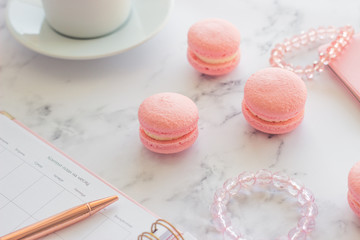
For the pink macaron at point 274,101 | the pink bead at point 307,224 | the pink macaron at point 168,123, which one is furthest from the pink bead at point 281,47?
the pink bead at point 307,224

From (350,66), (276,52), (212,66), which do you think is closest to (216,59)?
(212,66)

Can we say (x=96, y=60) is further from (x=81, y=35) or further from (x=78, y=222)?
(x=78, y=222)

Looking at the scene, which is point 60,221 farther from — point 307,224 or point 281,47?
point 281,47

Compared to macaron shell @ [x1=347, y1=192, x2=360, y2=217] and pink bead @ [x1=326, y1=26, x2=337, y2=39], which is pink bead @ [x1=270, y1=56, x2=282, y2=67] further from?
macaron shell @ [x1=347, y1=192, x2=360, y2=217]

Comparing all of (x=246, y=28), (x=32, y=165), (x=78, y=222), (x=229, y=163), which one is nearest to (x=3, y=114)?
(x=32, y=165)

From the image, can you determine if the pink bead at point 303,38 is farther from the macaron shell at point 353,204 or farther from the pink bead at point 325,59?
the macaron shell at point 353,204

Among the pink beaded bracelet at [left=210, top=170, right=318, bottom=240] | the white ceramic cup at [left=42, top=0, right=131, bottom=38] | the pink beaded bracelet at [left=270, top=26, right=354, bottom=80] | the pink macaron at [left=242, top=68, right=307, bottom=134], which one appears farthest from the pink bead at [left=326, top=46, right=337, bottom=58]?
the white ceramic cup at [left=42, top=0, right=131, bottom=38]
